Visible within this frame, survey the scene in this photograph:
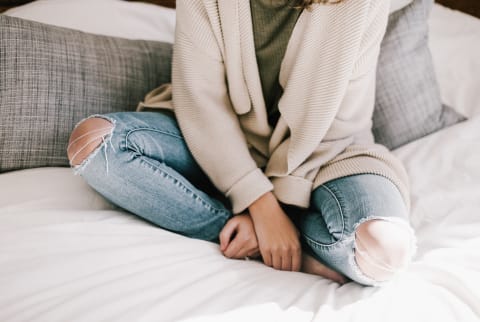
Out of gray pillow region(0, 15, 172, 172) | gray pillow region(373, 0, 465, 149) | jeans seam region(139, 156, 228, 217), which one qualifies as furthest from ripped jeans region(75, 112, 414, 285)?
gray pillow region(373, 0, 465, 149)

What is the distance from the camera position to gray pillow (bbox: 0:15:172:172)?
871 mm

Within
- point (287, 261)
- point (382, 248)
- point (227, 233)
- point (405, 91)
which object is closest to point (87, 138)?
point (227, 233)

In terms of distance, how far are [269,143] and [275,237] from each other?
20cm

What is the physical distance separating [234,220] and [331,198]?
177mm

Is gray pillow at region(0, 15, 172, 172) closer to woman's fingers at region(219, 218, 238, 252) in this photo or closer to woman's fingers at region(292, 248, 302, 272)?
woman's fingers at region(219, 218, 238, 252)

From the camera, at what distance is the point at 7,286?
61 centimetres

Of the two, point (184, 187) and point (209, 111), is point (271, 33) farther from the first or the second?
point (184, 187)

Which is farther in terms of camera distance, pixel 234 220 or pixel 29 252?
pixel 234 220

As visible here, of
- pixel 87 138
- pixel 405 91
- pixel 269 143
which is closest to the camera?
pixel 87 138

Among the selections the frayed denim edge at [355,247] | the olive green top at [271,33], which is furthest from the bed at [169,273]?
the olive green top at [271,33]

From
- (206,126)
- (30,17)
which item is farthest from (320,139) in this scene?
(30,17)

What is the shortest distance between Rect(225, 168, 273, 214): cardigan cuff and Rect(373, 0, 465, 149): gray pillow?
365mm

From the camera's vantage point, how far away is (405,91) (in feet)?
3.33

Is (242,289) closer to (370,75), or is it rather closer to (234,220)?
(234,220)
